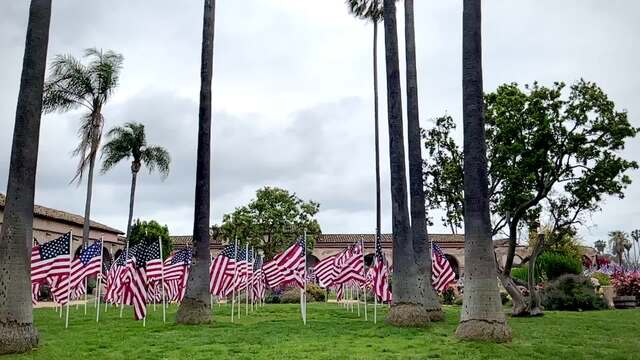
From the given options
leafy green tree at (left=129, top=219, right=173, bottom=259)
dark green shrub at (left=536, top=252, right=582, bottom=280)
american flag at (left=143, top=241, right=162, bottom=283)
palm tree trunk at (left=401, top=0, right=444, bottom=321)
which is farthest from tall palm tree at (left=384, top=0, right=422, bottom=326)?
leafy green tree at (left=129, top=219, right=173, bottom=259)

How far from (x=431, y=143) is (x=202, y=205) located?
11.6 metres

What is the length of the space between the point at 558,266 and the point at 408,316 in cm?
1871

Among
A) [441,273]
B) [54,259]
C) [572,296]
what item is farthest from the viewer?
[572,296]

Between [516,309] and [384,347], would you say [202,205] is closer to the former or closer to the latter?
[384,347]

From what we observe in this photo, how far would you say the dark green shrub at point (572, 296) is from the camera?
84.4ft

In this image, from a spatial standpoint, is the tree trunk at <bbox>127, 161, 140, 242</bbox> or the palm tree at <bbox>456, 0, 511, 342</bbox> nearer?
the palm tree at <bbox>456, 0, 511, 342</bbox>

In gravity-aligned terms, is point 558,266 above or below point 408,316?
above

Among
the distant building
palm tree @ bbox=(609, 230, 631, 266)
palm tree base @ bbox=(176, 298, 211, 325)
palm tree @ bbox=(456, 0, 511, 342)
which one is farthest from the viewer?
palm tree @ bbox=(609, 230, 631, 266)

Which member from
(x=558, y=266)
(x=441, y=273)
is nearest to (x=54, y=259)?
(x=441, y=273)

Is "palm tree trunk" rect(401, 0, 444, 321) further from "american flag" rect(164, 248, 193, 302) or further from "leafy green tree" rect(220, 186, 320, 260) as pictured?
"leafy green tree" rect(220, 186, 320, 260)

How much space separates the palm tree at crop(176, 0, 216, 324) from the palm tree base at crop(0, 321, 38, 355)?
5.97 m

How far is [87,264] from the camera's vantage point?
2027 centimetres

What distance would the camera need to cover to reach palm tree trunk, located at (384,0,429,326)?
52.3ft

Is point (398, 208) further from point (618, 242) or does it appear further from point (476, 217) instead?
point (618, 242)
